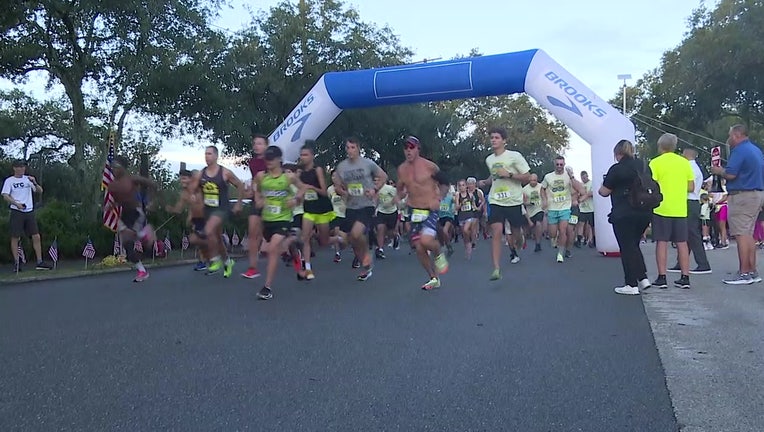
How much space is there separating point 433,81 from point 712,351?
11.3 meters

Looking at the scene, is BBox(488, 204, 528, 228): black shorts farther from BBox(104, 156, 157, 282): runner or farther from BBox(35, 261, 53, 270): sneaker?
BBox(35, 261, 53, 270): sneaker

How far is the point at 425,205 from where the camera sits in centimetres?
923

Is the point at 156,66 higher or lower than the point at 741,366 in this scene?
higher

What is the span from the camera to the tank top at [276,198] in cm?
933

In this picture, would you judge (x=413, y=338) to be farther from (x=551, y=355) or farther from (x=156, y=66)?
(x=156, y=66)

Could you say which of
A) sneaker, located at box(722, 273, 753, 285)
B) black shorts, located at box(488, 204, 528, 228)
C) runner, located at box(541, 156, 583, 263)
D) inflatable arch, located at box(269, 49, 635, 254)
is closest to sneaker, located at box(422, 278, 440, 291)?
black shorts, located at box(488, 204, 528, 228)

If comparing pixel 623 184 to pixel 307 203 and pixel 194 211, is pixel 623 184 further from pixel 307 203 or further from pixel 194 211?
pixel 194 211

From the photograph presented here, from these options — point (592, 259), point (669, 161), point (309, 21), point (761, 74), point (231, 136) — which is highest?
point (309, 21)

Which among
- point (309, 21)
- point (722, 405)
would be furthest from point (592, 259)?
point (309, 21)

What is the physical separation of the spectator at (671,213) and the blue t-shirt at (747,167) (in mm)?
535

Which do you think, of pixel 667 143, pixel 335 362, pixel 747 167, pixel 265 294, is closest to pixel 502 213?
pixel 667 143

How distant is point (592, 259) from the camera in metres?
14.2

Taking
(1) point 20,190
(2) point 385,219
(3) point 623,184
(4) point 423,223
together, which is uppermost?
(1) point 20,190

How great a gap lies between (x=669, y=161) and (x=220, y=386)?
6690 mm
